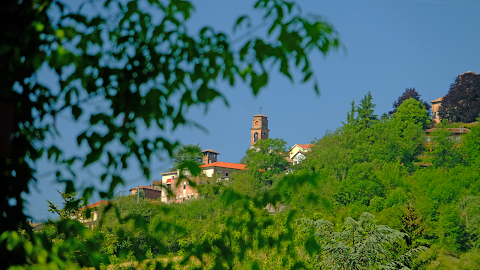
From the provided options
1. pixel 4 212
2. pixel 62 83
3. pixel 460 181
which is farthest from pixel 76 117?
pixel 460 181

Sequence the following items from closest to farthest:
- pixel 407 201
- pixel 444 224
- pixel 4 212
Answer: pixel 4 212, pixel 444 224, pixel 407 201

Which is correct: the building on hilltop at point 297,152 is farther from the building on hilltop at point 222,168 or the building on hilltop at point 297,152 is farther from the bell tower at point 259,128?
the bell tower at point 259,128

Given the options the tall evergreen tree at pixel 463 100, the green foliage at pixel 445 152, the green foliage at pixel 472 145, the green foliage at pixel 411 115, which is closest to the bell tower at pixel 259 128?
the green foliage at pixel 411 115

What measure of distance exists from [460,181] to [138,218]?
222 ft

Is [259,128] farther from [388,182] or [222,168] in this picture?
[388,182]

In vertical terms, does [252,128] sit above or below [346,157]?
above

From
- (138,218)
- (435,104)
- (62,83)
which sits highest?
(435,104)

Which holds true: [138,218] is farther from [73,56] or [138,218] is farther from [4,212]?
[73,56]

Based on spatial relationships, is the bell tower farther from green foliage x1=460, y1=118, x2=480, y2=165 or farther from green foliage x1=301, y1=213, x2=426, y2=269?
green foliage x1=301, y1=213, x2=426, y2=269

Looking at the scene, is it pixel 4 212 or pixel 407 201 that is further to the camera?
pixel 407 201

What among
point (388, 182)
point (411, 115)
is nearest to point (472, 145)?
point (411, 115)

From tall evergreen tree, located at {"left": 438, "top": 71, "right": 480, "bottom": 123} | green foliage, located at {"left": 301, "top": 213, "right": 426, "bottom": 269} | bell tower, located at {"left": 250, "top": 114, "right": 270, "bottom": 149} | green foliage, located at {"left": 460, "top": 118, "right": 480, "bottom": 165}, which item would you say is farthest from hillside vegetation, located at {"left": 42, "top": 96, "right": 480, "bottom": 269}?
bell tower, located at {"left": 250, "top": 114, "right": 270, "bottom": 149}

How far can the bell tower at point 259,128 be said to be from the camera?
4833 inches

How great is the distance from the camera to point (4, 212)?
255 centimetres
